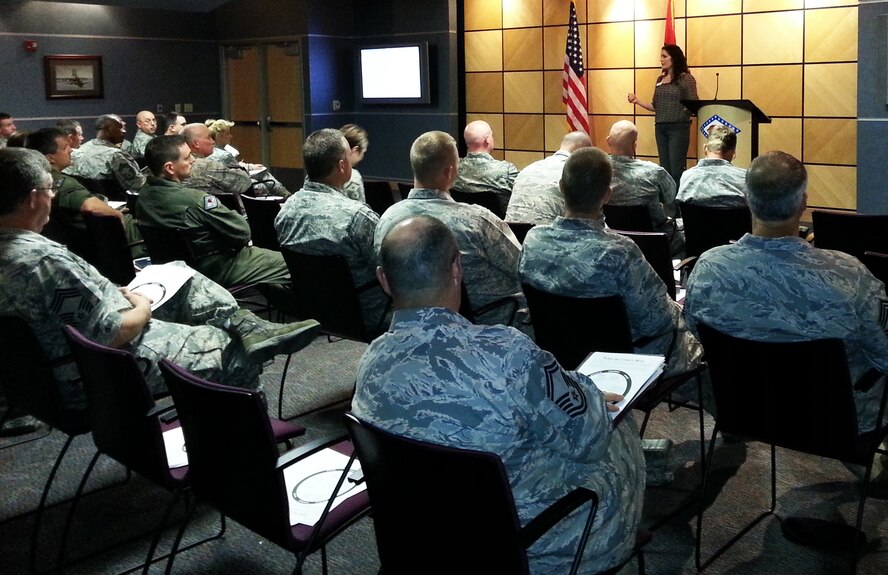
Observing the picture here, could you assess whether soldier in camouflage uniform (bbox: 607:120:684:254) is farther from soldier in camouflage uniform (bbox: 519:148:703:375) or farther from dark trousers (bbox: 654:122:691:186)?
dark trousers (bbox: 654:122:691:186)

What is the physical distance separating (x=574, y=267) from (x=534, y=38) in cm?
895

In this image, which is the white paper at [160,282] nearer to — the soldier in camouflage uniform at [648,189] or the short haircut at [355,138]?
the short haircut at [355,138]

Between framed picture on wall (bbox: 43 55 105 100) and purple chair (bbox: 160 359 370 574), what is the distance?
11829mm

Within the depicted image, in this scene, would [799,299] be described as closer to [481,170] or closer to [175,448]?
[175,448]

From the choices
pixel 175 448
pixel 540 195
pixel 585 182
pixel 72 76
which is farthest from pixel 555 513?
pixel 72 76

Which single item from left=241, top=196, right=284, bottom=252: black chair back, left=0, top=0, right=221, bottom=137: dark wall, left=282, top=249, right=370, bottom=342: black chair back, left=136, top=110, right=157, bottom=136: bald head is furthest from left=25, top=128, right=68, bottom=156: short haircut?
left=0, top=0, right=221, bottom=137: dark wall

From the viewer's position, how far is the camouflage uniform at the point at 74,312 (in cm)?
308

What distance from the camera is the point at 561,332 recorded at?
3.36 metres

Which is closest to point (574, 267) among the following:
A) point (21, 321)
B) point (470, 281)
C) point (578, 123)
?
point (470, 281)

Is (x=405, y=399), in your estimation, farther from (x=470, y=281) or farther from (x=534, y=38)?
(x=534, y=38)

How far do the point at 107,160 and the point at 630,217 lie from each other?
16.7 ft

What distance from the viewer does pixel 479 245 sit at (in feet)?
13.3

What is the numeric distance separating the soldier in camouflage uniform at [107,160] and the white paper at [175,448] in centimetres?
553

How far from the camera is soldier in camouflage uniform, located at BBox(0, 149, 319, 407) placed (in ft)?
10.1
